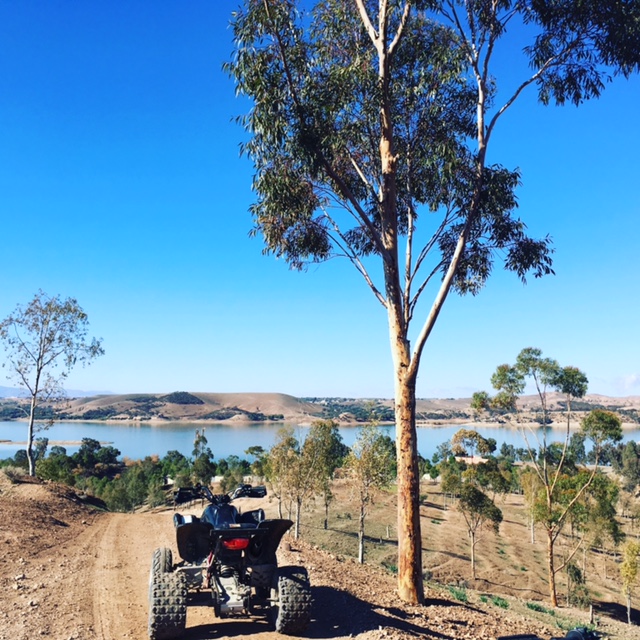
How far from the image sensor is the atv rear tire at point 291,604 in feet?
18.2

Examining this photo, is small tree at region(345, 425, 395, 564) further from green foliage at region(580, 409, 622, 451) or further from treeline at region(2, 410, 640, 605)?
green foliage at region(580, 409, 622, 451)

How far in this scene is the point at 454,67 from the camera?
10.7 m

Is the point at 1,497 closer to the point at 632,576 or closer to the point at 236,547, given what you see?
the point at 236,547

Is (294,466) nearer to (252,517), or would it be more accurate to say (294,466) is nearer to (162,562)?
(252,517)

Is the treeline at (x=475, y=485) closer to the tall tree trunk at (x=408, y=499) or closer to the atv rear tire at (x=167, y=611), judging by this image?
the tall tree trunk at (x=408, y=499)

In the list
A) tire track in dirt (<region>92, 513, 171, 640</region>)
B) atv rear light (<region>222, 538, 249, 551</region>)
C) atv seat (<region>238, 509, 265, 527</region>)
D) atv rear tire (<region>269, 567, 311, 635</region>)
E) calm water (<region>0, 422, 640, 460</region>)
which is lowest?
calm water (<region>0, 422, 640, 460</region>)

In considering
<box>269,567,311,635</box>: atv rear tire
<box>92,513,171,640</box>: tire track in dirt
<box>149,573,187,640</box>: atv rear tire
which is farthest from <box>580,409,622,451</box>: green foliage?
<box>149,573,187,640</box>: atv rear tire

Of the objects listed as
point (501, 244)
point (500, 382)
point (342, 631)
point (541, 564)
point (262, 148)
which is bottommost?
point (541, 564)

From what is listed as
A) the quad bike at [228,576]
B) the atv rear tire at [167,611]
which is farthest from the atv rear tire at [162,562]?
the atv rear tire at [167,611]

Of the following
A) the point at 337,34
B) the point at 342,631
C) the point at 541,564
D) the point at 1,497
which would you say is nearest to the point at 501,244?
the point at 337,34

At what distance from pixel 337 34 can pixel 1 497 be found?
15.1 meters

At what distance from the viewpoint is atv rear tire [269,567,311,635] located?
218 inches

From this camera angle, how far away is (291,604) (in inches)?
218

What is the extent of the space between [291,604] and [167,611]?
1196mm
